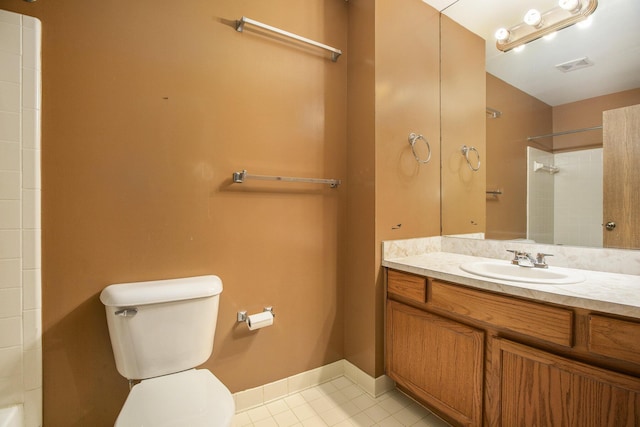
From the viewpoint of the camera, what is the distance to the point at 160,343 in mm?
1170

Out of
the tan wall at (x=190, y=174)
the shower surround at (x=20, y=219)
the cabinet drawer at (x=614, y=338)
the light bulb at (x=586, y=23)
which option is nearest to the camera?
the cabinet drawer at (x=614, y=338)

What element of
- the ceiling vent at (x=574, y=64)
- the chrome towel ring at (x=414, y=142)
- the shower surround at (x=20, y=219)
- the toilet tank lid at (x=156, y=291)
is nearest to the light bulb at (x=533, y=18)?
the ceiling vent at (x=574, y=64)

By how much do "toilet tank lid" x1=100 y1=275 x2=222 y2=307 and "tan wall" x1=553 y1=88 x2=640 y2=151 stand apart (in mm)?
1950

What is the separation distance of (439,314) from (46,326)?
1742 millimetres

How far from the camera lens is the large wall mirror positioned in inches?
52.5

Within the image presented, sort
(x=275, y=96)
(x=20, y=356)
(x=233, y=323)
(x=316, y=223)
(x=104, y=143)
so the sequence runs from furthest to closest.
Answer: (x=316, y=223) → (x=275, y=96) → (x=233, y=323) → (x=104, y=143) → (x=20, y=356)

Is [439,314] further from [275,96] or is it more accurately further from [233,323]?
[275,96]

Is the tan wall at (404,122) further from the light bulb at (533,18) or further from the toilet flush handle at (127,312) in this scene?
the toilet flush handle at (127,312)

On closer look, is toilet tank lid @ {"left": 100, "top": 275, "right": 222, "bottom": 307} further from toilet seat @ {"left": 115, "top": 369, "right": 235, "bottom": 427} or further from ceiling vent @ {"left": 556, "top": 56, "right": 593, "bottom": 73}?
ceiling vent @ {"left": 556, "top": 56, "right": 593, "bottom": 73}

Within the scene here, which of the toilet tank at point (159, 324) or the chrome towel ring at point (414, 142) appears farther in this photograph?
the chrome towel ring at point (414, 142)

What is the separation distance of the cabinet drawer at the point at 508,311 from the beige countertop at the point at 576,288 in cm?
3

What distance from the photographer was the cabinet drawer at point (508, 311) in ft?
3.17

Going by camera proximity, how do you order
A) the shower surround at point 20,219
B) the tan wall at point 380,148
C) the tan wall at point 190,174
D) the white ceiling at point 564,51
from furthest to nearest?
the tan wall at point 380,148
the white ceiling at point 564,51
the tan wall at point 190,174
the shower surround at point 20,219

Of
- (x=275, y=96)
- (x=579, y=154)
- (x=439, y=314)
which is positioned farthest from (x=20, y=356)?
(x=579, y=154)
